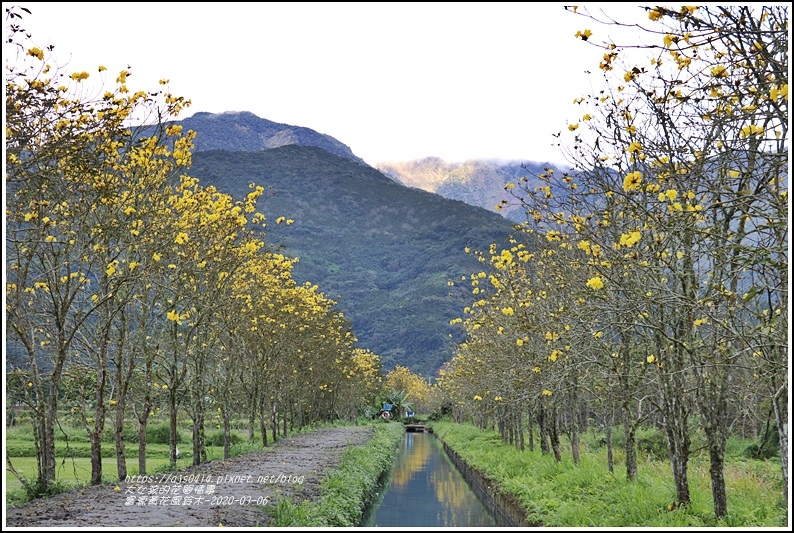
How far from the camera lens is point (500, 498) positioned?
19.6 metres

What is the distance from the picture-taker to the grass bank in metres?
10.6

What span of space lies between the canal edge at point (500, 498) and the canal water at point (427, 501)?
1.12 feet

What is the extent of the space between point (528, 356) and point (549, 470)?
137 inches

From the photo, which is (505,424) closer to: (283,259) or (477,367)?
(477,367)

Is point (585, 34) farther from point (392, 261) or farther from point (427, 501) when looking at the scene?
point (392, 261)

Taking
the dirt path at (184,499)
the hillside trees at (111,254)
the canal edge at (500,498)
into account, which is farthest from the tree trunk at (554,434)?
the hillside trees at (111,254)

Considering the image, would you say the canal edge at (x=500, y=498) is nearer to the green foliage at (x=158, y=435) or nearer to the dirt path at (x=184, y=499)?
the dirt path at (x=184, y=499)

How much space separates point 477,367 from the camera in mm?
27344

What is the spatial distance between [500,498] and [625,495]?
772 centimetres

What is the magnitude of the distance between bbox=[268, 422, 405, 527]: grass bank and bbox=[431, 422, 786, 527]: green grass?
4010 mm

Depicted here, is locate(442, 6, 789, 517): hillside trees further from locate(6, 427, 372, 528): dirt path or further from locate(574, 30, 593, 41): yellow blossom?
locate(6, 427, 372, 528): dirt path

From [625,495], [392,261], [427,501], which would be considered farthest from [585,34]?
[392,261]

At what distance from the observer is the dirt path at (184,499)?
371 inches

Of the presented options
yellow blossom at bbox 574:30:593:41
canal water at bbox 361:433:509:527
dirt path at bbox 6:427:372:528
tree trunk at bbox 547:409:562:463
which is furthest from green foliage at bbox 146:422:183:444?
yellow blossom at bbox 574:30:593:41
